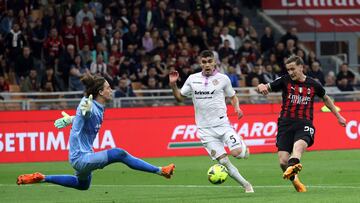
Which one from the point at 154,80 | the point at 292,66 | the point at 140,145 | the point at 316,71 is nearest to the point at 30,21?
the point at 154,80

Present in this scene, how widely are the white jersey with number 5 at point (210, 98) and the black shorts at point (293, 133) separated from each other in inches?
44.4

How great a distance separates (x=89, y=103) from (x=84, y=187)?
169 centimetres

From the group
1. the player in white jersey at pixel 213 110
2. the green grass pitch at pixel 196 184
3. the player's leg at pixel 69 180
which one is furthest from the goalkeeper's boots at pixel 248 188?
the player's leg at pixel 69 180

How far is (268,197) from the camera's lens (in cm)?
1514

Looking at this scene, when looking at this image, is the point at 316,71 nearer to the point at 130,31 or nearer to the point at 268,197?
the point at 130,31

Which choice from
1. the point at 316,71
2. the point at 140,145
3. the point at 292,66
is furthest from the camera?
the point at 316,71

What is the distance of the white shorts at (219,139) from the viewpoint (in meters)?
16.7

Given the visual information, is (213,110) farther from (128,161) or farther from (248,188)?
(128,161)

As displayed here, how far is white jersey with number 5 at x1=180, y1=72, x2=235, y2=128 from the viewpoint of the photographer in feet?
55.7

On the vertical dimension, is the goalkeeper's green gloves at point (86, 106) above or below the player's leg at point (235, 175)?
above

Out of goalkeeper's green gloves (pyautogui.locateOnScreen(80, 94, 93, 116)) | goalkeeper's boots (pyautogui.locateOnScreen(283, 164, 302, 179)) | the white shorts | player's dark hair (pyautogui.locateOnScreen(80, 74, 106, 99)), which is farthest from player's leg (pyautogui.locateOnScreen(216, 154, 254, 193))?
goalkeeper's green gloves (pyautogui.locateOnScreen(80, 94, 93, 116))

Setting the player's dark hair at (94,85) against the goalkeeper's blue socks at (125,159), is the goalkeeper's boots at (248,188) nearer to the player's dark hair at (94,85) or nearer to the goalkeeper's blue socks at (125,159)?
the goalkeeper's blue socks at (125,159)

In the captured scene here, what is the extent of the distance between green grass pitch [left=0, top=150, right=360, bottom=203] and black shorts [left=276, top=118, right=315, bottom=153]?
0.77 metres

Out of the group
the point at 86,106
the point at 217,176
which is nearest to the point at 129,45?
the point at 217,176
